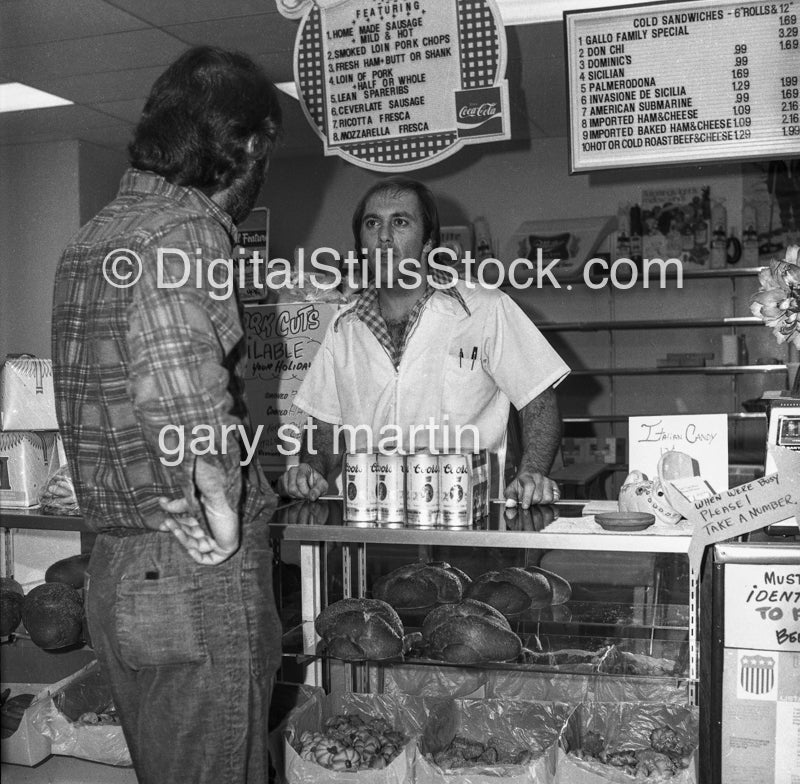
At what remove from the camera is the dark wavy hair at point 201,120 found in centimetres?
142

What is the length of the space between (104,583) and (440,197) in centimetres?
631

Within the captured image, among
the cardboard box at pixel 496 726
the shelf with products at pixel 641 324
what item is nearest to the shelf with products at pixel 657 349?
the shelf with products at pixel 641 324

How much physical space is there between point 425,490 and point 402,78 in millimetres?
1491

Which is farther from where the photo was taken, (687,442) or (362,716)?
(362,716)

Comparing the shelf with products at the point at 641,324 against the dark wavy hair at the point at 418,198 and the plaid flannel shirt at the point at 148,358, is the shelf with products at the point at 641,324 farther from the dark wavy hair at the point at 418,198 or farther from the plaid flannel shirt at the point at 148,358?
the plaid flannel shirt at the point at 148,358

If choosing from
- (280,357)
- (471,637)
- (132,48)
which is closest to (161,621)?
(471,637)

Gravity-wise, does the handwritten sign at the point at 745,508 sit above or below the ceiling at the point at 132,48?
below

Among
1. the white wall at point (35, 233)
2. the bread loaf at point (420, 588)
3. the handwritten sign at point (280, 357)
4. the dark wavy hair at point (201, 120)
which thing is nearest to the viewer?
the dark wavy hair at point (201, 120)

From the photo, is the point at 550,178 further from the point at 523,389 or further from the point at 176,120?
the point at 176,120

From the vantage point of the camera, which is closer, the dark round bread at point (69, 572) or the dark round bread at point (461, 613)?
the dark round bread at point (461, 613)

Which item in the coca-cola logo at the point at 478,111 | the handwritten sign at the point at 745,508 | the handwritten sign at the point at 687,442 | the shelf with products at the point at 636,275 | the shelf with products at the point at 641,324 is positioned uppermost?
the coca-cola logo at the point at 478,111

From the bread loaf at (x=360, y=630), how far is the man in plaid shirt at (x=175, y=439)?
536 mm

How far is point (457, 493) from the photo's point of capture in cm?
186

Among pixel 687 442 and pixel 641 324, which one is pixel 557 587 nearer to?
pixel 687 442
